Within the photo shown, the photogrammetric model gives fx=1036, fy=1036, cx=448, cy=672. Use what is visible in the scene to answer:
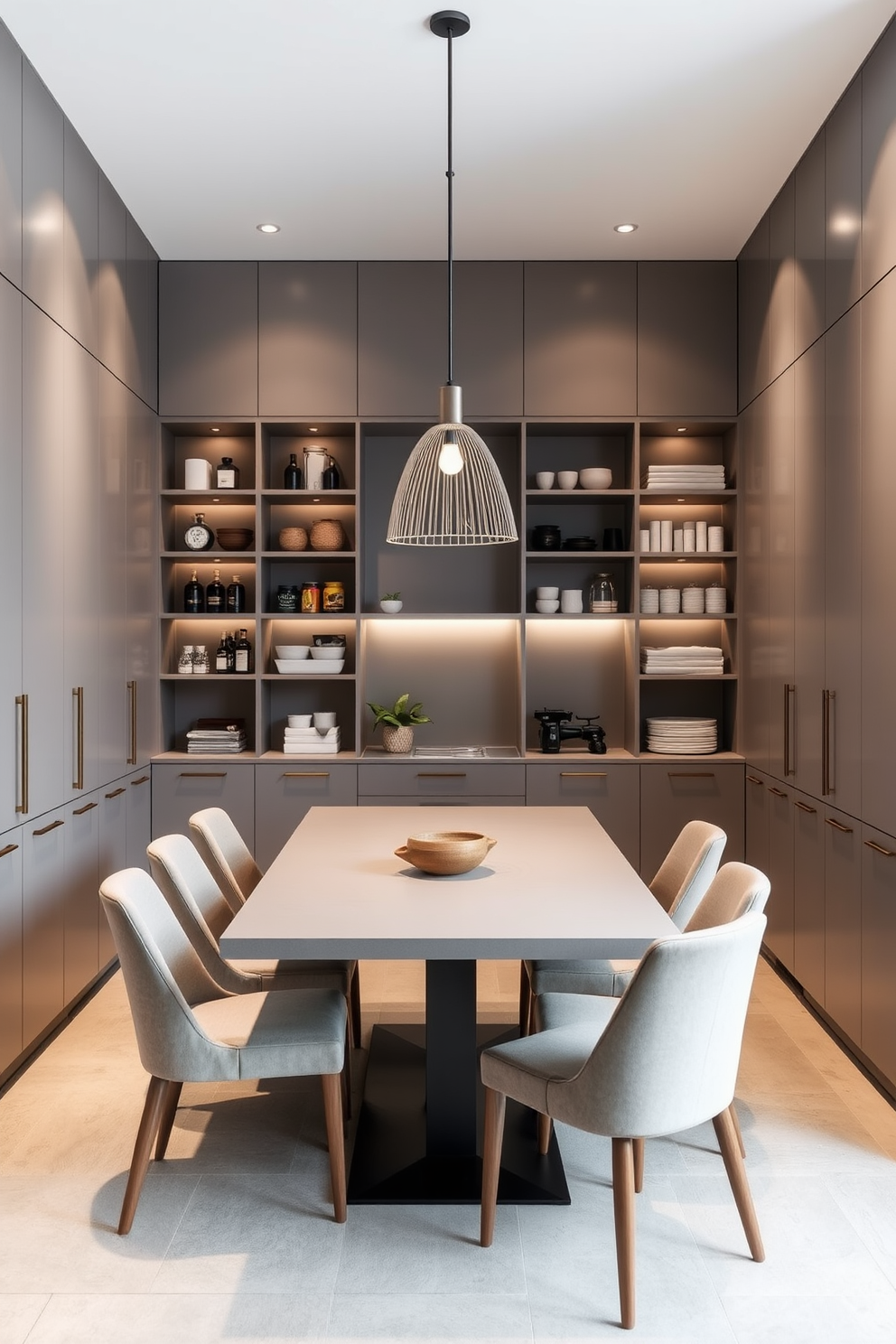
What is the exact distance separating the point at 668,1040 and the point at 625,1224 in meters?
0.38

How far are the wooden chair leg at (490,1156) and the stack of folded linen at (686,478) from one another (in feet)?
10.7

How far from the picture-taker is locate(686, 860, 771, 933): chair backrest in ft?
7.42

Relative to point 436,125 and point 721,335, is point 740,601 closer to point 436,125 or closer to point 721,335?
point 721,335

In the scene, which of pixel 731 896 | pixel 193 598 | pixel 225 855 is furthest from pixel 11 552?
pixel 731 896

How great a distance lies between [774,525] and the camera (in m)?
4.26

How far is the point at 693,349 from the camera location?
4.85 metres

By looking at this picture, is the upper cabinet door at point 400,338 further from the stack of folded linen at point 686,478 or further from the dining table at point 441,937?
the dining table at point 441,937

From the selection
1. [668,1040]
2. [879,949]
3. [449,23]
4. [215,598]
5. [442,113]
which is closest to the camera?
[668,1040]

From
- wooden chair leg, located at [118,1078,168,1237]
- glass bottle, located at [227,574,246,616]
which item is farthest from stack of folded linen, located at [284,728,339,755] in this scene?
wooden chair leg, located at [118,1078,168,1237]

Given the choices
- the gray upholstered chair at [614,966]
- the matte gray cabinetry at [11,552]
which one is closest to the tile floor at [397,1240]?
the gray upholstered chair at [614,966]

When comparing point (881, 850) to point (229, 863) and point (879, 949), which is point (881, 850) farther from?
point (229, 863)

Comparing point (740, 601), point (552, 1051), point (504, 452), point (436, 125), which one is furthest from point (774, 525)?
point (552, 1051)

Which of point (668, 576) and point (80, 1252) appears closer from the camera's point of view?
point (80, 1252)

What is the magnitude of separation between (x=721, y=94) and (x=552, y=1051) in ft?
10.1
